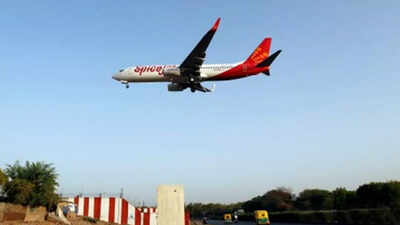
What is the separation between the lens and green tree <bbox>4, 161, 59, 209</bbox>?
95.7ft

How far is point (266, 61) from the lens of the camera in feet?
108

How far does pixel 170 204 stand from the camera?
230 inches

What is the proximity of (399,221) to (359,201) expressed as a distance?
3540 centimetres

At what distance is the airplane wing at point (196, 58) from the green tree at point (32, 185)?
52.7ft

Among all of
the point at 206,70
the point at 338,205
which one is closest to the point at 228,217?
the point at 338,205

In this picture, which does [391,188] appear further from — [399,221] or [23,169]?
[23,169]

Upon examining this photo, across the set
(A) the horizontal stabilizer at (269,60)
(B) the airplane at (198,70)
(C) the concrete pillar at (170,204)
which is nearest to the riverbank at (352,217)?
(B) the airplane at (198,70)

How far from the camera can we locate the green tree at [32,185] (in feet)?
95.7

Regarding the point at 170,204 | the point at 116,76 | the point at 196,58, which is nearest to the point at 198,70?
the point at 196,58

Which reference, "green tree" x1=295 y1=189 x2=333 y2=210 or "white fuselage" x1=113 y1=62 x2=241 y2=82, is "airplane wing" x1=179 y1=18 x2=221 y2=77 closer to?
"white fuselage" x1=113 y1=62 x2=241 y2=82

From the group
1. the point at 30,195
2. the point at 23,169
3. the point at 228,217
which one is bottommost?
the point at 228,217

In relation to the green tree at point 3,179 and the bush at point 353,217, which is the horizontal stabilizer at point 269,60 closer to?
the green tree at point 3,179

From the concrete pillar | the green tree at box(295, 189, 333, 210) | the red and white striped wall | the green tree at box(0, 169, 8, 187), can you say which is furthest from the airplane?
the green tree at box(295, 189, 333, 210)

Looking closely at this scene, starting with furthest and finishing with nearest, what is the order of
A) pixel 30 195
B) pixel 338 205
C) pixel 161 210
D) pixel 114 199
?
pixel 338 205 → pixel 114 199 → pixel 30 195 → pixel 161 210
